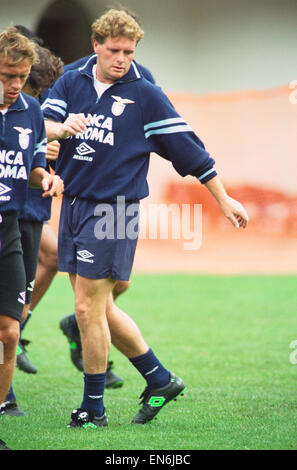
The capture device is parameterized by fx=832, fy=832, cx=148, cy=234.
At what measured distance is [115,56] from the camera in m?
4.52

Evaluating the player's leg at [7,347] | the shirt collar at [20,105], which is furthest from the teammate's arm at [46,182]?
the player's leg at [7,347]

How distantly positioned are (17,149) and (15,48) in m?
0.48

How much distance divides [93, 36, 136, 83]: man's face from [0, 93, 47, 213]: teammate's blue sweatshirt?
544mm

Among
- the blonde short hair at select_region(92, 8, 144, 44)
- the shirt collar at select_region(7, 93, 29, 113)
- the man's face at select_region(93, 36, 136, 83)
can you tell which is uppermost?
the blonde short hair at select_region(92, 8, 144, 44)

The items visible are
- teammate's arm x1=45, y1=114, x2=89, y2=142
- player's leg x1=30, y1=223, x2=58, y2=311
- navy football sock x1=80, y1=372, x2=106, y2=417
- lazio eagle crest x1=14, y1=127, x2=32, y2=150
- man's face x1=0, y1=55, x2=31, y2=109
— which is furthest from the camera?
player's leg x1=30, y1=223, x2=58, y2=311

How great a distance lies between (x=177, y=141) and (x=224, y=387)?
1.91 metres

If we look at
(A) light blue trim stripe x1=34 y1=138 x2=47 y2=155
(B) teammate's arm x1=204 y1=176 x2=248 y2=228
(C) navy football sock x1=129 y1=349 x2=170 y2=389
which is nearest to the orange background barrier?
(C) navy football sock x1=129 y1=349 x2=170 y2=389

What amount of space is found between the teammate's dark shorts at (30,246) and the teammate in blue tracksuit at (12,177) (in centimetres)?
92

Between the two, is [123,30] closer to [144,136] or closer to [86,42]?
[144,136]

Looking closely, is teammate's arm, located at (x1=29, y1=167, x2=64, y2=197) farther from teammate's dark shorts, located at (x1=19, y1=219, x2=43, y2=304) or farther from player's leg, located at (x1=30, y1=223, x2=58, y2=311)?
player's leg, located at (x1=30, y1=223, x2=58, y2=311)

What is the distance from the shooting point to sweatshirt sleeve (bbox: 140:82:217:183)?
458 centimetres

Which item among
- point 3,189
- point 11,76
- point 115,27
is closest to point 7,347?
point 3,189

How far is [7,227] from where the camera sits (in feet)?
13.4
